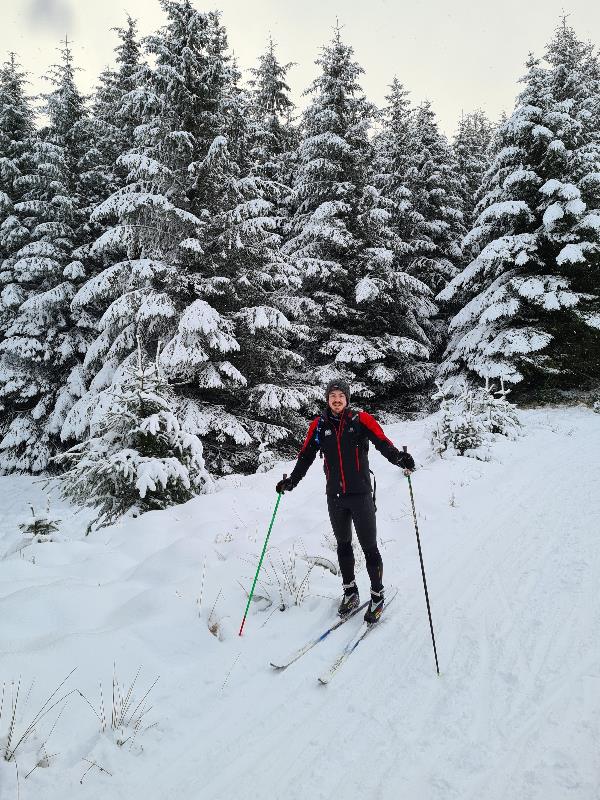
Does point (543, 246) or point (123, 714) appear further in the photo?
point (543, 246)

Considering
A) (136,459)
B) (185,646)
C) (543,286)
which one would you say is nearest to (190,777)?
(185,646)

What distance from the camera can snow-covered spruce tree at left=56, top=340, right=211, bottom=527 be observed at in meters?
6.41

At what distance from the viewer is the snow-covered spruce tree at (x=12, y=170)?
16.0 m

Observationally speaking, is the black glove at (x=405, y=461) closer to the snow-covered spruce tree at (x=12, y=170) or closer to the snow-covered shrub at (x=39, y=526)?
the snow-covered shrub at (x=39, y=526)

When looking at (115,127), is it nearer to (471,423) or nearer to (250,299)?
(250,299)

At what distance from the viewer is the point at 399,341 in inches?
602

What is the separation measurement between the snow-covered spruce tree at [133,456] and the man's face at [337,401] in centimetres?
321

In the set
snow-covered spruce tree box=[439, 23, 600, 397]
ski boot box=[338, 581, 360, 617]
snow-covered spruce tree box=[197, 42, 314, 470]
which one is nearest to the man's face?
ski boot box=[338, 581, 360, 617]

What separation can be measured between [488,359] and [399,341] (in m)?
3.07

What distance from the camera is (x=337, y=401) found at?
4.31 metres

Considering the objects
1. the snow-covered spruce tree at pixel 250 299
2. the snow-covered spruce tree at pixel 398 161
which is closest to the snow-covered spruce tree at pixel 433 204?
the snow-covered spruce tree at pixel 398 161

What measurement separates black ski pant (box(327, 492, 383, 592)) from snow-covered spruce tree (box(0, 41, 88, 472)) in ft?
42.8

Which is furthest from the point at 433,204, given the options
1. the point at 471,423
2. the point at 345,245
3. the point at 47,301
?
the point at 47,301

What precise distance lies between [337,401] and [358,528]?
4.10 ft
